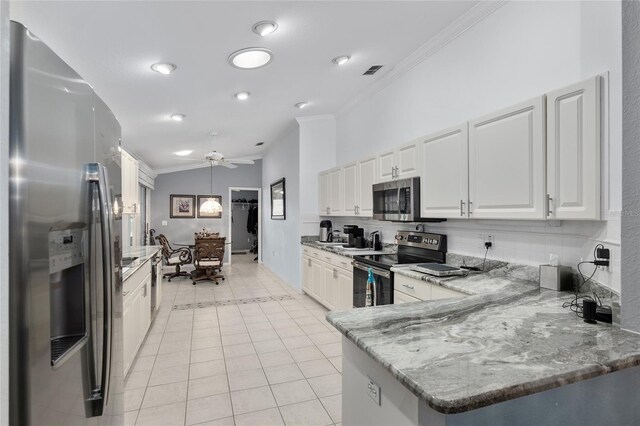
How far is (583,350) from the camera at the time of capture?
1.16 metres

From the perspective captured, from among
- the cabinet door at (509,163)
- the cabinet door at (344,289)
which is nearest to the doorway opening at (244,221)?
the cabinet door at (344,289)

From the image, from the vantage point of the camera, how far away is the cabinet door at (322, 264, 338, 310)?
445 centimetres

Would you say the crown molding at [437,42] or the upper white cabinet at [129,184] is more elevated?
the crown molding at [437,42]

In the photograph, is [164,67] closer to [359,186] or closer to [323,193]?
[359,186]

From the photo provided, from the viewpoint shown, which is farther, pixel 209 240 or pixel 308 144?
pixel 209 240

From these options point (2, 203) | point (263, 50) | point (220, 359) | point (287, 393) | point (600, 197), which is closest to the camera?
point (2, 203)

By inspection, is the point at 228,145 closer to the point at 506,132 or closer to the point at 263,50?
the point at 263,50

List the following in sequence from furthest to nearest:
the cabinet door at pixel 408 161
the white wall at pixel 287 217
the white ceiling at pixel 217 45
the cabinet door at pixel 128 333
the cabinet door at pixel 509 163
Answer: the white wall at pixel 287 217 < the cabinet door at pixel 408 161 < the cabinet door at pixel 128 333 < the white ceiling at pixel 217 45 < the cabinet door at pixel 509 163

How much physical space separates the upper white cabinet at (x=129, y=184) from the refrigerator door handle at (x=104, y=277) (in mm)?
2271

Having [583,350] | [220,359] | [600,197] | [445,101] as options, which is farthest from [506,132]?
[220,359]

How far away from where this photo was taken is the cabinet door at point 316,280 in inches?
194

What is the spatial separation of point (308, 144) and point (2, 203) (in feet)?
16.9

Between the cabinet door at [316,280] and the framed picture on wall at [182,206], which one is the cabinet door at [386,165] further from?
the framed picture on wall at [182,206]

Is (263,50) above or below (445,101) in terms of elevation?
above
